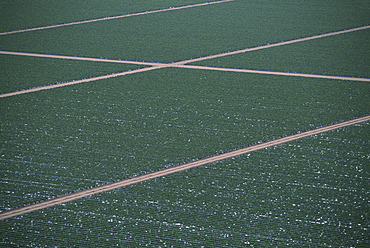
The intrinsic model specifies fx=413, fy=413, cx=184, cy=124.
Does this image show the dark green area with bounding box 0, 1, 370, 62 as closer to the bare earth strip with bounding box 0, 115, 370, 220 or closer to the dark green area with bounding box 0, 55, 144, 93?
the dark green area with bounding box 0, 55, 144, 93

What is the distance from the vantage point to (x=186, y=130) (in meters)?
2.53

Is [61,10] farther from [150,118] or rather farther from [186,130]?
[186,130]

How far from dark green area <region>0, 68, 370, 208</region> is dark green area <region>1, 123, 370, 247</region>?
18 centimetres

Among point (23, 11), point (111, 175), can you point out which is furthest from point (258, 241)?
point (23, 11)

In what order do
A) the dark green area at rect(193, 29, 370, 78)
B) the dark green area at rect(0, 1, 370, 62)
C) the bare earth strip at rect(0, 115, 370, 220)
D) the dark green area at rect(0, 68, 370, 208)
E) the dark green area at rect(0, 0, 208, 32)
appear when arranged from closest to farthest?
the bare earth strip at rect(0, 115, 370, 220) → the dark green area at rect(0, 68, 370, 208) → the dark green area at rect(193, 29, 370, 78) → the dark green area at rect(0, 1, 370, 62) → the dark green area at rect(0, 0, 208, 32)

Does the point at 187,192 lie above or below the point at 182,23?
below

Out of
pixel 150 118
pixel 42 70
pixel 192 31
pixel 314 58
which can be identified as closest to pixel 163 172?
pixel 150 118

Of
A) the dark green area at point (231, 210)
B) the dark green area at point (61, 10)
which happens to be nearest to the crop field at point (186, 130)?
the dark green area at point (231, 210)

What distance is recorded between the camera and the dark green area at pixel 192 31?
3.78 m

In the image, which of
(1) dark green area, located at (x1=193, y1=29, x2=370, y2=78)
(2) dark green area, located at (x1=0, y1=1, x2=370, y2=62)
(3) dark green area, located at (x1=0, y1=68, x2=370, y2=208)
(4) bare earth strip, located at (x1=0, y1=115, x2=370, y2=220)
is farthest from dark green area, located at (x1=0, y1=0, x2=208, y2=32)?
(4) bare earth strip, located at (x1=0, y1=115, x2=370, y2=220)

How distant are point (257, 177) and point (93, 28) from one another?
2943mm

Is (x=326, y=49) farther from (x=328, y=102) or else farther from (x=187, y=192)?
(x=187, y=192)

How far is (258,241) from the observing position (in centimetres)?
172

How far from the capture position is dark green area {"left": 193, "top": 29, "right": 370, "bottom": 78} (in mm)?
3312
